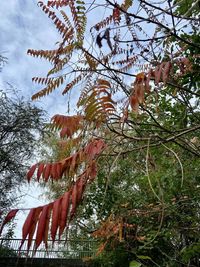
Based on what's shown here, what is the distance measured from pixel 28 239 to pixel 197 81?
6.07ft

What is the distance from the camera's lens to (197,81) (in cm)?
230

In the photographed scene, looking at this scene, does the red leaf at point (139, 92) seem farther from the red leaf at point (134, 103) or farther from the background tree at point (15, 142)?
the background tree at point (15, 142)

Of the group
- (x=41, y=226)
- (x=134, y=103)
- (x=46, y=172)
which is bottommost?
(x=41, y=226)

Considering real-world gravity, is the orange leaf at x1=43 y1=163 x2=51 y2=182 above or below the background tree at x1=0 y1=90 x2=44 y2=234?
below

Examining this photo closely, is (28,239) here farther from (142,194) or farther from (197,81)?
(142,194)

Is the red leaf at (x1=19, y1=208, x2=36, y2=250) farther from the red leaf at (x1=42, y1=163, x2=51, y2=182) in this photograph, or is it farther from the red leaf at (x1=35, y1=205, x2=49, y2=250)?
the red leaf at (x1=42, y1=163, x2=51, y2=182)

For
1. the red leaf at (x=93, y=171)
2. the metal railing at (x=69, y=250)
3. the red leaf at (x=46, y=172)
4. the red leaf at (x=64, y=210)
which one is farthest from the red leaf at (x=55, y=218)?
the metal railing at (x=69, y=250)

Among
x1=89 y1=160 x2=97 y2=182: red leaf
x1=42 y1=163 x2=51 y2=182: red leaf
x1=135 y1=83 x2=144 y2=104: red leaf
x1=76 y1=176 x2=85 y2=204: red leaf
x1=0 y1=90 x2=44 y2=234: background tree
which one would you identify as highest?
x1=0 y1=90 x2=44 y2=234: background tree

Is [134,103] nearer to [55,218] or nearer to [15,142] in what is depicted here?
[55,218]

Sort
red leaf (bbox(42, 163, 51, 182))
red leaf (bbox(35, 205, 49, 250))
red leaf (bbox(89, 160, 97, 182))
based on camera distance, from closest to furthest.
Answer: red leaf (bbox(35, 205, 49, 250)), red leaf (bbox(89, 160, 97, 182)), red leaf (bbox(42, 163, 51, 182))

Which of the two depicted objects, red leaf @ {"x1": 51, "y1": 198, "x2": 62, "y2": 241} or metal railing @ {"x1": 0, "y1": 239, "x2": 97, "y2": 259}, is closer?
red leaf @ {"x1": 51, "y1": 198, "x2": 62, "y2": 241}

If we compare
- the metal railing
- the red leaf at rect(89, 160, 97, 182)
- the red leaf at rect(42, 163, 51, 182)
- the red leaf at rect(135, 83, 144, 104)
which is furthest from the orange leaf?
the metal railing

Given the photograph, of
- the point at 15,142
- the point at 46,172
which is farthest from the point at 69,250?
the point at 46,172

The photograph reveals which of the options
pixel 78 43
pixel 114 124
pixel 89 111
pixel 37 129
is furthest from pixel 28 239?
pixel 37 129
